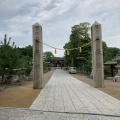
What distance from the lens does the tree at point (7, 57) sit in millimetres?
20391

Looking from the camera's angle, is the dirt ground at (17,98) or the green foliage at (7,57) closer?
the dirt ground at (17,98)

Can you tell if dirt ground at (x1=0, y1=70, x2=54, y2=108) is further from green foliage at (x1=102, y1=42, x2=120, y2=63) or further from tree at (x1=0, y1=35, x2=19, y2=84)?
green foliage at (x1=102, y1=42, x2=120, y2=63)

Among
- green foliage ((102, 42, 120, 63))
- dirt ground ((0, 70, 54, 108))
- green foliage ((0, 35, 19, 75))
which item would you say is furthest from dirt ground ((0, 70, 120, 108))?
green foliage ((102, 42, 120, 63))

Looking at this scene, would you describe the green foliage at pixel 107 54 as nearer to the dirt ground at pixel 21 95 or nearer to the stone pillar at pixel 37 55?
the stone pillar at pixel 37 55

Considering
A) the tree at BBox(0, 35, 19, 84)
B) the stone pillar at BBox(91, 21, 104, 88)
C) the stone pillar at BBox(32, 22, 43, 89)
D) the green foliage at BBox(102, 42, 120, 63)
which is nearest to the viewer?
the stone pillar at BBox(32, 22, 43, 89)

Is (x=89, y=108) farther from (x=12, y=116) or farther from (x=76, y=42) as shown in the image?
(x=76, y=42)

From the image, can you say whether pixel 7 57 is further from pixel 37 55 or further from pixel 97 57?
pixel 97 57

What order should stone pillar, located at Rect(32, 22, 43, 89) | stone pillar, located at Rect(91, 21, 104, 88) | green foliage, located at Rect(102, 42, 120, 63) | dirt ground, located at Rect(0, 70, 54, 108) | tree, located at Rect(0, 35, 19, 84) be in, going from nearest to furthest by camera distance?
1. dirt ground, located at Rect(0, 70, 54, 108)
2. stone pillar, located at Rect(32, 22, 43, 89)
3. stone pillar, located at Rect(91, 21, 104, 88)
4. tree, located at Rect(0, 35, 19, 84)
5. green foliage, located at Rect(102, 42, 120, 63)

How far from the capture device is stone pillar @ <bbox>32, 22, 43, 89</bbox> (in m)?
18.0

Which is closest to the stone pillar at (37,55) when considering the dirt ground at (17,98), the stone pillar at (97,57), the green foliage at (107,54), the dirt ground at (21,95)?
the dirt ground at (21,95)

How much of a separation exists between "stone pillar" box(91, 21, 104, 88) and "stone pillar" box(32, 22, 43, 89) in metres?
4.45

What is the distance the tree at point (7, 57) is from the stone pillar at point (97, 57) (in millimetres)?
7405

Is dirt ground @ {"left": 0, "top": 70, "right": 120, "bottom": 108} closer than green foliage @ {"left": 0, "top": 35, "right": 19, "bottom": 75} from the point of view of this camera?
Yes

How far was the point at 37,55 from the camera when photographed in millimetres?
18141
